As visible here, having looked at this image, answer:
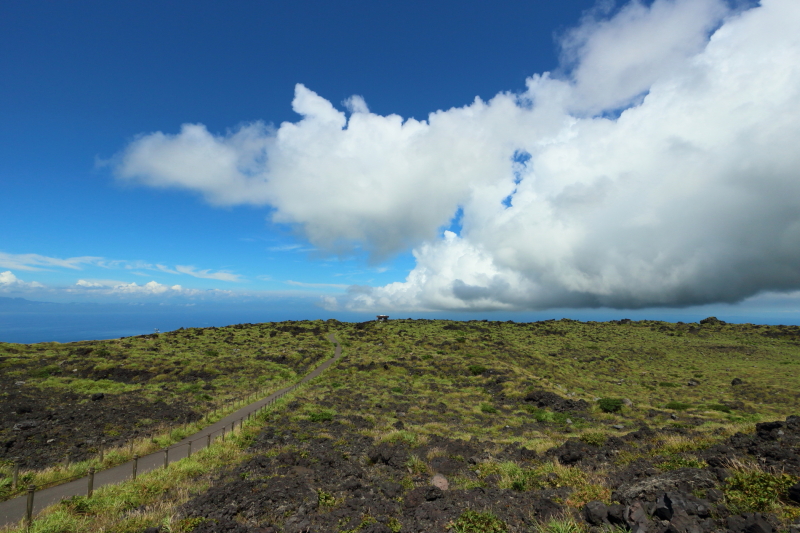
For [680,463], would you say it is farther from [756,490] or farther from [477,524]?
[477,524]

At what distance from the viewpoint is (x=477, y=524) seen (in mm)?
9734

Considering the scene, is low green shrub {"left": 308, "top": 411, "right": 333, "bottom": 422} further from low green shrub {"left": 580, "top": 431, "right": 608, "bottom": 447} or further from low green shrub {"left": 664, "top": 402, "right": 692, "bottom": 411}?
low green shrub {"left": 664, "top": 402, "right": 692, "bottom": 411}

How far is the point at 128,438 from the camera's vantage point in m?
23.1

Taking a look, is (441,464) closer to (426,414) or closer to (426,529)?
(426,529)

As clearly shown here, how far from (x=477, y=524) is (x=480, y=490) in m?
3.17

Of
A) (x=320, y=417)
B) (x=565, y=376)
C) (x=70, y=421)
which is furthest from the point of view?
(x=565, y=376)

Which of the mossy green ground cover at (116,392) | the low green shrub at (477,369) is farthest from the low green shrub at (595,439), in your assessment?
the low green shrub at (477,369)

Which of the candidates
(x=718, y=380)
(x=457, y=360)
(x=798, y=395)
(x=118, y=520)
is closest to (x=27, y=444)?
(x=118, y=520)

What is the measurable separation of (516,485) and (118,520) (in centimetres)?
1356

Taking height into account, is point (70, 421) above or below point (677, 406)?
above

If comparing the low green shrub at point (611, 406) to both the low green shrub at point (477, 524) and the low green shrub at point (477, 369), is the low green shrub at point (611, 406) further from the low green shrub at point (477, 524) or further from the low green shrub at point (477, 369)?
the low green shrub at point (477, 524)

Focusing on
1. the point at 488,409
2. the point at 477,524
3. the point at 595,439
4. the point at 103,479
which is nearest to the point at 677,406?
the point at 488,409

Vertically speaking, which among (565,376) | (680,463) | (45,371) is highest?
(680,463)

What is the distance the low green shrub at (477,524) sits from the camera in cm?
950
